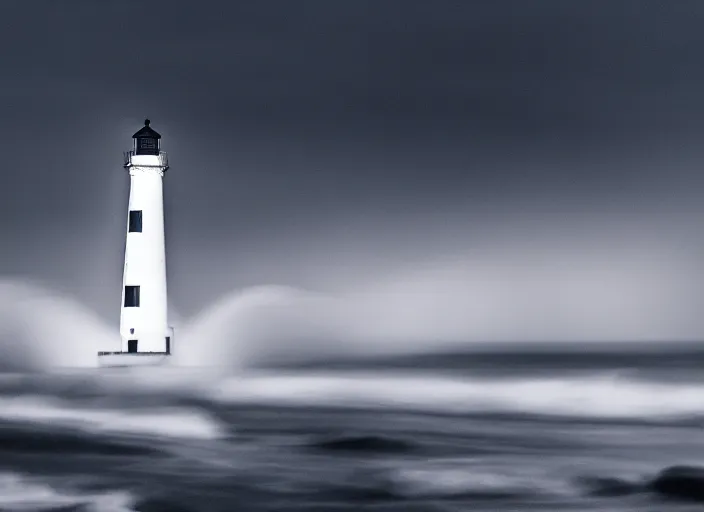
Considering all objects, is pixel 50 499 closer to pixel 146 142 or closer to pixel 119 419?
pixel 119 419

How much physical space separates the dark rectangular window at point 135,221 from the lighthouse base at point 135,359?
2195 millimetres

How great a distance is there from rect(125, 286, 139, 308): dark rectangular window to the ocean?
125cm

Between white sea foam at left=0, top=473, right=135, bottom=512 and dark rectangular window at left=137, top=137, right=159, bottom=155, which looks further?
dark rectangular window at left=137, top=137, right=159, bottom=155

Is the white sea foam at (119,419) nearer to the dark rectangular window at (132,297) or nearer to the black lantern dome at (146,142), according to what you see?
the dark rectangular window at (132,297)

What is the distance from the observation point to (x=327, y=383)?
34938 millimetres

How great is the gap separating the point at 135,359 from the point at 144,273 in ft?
5.03

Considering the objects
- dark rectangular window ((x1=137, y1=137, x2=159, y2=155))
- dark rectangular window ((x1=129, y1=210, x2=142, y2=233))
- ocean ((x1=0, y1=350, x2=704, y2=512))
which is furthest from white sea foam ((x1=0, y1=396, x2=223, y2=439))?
dark rectangular window ((x1=137, y1=137, x2=159, y2=155))

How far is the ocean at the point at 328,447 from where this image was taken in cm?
1306

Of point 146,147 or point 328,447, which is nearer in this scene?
point 328,447

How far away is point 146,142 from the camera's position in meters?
24.9

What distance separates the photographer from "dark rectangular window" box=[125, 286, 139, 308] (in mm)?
24531

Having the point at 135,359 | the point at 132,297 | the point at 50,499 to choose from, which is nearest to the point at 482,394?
the point at 135,359

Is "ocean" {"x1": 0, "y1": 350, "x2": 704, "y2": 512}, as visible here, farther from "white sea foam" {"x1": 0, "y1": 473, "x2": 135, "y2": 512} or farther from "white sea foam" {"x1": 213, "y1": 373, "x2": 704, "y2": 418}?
"white sea foam" {"x1": 213, "y1": 373, "x2": 704, "y2": 418}

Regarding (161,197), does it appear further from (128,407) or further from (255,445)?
(255,445)
